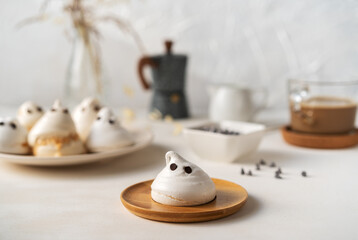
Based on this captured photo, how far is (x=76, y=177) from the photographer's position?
3.18ft

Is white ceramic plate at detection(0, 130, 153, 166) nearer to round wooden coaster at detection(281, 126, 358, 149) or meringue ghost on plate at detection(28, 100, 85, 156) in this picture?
meringue ghost on plate at detection(28, 100, 85, 156)

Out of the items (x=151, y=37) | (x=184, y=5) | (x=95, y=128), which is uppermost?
(x=184, y=5)

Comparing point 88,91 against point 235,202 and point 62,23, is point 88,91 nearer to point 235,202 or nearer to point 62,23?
point 62,23

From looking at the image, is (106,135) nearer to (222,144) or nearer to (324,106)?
Result: (222,144)

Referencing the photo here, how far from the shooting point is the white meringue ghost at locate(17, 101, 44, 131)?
3.76 feet

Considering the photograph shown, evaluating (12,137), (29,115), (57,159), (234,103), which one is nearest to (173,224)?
(57,159)

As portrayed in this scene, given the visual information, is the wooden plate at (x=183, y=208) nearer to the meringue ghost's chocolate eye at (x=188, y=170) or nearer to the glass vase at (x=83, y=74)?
the meringue ghost's chocolate eye at (x=188, y=170)

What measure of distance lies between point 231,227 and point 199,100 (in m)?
1.36

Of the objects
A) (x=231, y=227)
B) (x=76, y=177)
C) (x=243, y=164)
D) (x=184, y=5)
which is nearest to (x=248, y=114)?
(x=243, y=164)

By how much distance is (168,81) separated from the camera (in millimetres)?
1669

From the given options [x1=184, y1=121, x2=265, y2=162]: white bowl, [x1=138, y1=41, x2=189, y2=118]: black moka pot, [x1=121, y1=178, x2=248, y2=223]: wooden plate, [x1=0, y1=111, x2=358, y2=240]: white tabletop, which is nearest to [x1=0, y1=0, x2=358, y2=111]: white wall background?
[x1=138, y1=41, x2=189, y2=118]: black moka pot

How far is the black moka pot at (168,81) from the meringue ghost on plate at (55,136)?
68cm

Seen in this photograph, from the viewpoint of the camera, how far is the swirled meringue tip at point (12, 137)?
1.00 meters

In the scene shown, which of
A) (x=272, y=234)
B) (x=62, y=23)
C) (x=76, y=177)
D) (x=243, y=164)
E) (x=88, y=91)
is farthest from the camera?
(x=62, y=23)
